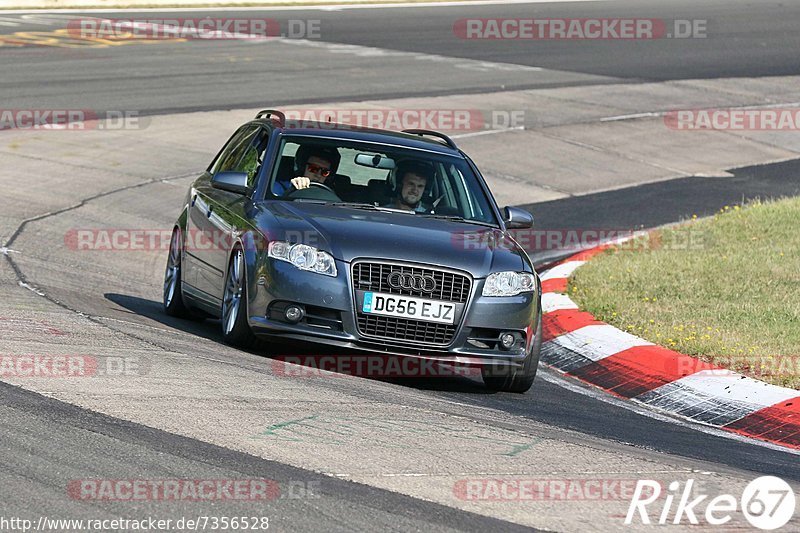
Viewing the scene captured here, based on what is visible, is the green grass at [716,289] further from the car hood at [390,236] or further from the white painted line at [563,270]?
the car hood at [390,236]

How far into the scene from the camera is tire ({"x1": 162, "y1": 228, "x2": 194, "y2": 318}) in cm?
1084

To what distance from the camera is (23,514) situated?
17.2ft

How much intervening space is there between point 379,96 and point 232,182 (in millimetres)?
13787

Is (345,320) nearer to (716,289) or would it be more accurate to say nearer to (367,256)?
(367,256)

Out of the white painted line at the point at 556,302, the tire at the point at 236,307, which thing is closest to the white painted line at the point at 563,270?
the white painted line at the point at 556,302

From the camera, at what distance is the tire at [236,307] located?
9.10m

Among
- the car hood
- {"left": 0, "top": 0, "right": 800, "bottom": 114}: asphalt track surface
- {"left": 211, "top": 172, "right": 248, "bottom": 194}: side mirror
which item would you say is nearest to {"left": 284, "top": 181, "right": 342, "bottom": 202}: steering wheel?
the car hood

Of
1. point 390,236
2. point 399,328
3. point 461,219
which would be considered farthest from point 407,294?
point 461,219

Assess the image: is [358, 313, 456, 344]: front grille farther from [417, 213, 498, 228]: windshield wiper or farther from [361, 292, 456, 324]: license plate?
[417, 213, 498, 228]: windshield wiper

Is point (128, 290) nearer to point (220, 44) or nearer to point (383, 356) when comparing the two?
point (383, 356)

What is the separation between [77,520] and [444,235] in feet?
14.6

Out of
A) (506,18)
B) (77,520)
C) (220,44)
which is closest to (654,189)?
(220,44)

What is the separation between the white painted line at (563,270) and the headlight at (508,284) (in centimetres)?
387

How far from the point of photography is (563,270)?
1344 centimetres
